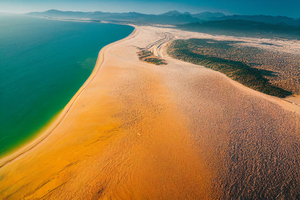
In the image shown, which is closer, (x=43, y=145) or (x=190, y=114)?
(x=43, y=145)

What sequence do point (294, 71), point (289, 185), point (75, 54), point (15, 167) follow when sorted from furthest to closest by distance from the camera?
point (75, 54) → point (294, 71) → point (15, 167) → point (289, 185)

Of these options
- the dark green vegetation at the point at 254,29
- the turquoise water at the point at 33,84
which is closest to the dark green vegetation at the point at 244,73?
the turquoise water at the point at 33,84

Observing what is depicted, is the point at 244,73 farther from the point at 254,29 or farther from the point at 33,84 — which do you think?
the point at 254,29

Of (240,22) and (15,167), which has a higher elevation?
(240,22)

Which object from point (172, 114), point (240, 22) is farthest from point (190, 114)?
point (240, 22)

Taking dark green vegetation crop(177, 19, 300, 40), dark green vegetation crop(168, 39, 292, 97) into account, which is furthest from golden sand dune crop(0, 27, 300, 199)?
dark green vegetation crop(177, 19, 300, 40)

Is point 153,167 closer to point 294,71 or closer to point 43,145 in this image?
point 43,145

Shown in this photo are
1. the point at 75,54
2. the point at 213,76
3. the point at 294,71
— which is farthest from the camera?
the point at 75,54

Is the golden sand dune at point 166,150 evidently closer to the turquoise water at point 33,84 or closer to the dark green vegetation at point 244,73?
the dark green vegetation at point 244,73

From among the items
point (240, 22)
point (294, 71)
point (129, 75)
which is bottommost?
point (129, 75)
